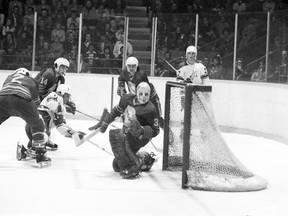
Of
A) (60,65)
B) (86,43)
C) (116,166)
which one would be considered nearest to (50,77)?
(60,65)

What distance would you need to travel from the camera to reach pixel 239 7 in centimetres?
1445

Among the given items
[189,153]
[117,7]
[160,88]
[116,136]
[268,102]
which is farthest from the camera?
[117,7]

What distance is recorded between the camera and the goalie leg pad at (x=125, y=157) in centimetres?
653

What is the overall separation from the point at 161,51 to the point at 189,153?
6.46 meters

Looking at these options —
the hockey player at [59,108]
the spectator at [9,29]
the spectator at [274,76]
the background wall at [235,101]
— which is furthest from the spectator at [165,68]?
the hockey player at [59,108]

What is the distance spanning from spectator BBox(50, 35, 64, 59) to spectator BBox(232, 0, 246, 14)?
3.86m

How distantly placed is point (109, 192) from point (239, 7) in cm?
925

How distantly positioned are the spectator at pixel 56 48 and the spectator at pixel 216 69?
8.65 feet

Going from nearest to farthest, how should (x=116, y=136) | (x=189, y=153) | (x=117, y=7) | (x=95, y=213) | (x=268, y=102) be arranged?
(x=95, y=213) < (x=189, y=153) < (x=116, y=136) < (x=268, y=102) < (x=117, y=7)

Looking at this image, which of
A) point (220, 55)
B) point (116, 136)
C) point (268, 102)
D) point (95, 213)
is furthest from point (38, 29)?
point (95, 213)

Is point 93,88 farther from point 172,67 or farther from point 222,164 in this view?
point 222,164

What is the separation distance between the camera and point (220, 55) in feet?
38.4

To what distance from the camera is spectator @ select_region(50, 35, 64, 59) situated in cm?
1250

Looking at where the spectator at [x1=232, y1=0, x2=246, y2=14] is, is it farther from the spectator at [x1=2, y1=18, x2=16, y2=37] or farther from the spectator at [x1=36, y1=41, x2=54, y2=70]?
the spectator at [x1=2, y1=18, x2=16, y2=37]
